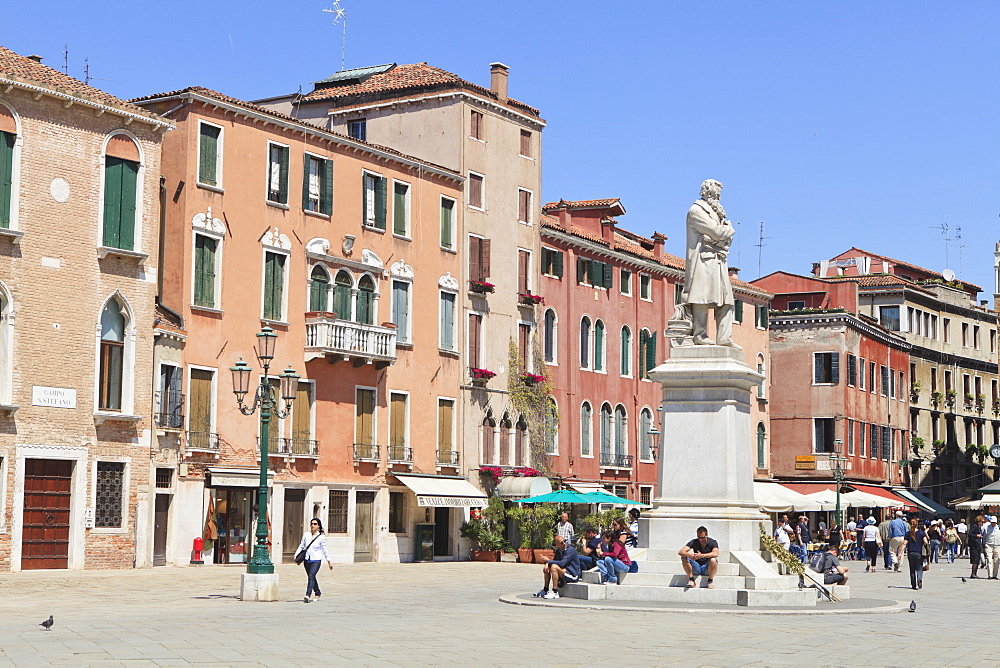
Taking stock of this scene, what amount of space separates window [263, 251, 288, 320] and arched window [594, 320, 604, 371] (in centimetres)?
1686

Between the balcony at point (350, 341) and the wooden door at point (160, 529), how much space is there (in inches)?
255

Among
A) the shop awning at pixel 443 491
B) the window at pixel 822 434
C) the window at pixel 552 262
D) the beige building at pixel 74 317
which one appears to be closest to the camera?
the beige building at pixel 74 317

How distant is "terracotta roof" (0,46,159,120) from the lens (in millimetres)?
33219

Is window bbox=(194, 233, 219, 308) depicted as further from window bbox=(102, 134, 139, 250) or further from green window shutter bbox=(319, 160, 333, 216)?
green window shutter bbox=(319, 160, 333, 216)

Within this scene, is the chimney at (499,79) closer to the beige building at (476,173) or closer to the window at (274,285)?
the beige building at (476,173)

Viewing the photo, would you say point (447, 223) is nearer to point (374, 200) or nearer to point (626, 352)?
point (374, 200)

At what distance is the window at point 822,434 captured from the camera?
68250 millimetres

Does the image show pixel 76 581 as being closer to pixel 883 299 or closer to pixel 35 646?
pixel 35 646

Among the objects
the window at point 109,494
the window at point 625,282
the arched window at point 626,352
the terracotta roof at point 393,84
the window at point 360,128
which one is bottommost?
the window at point 109,494

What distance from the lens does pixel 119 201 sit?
3519cm

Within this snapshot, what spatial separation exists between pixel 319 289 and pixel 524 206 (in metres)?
11.0

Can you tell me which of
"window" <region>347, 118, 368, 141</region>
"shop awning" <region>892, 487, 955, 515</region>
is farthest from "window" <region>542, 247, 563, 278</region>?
"shop awning" <region>892, 487, 955, 515</region>

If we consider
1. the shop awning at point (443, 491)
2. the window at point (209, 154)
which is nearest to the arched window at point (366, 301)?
the shop awning at point (443, 491)

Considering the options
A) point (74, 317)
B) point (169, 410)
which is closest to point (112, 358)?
point (74, 317)
